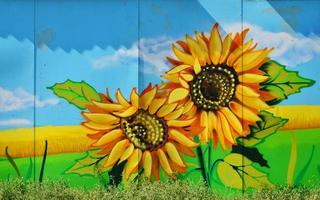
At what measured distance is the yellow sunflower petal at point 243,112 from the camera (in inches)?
299

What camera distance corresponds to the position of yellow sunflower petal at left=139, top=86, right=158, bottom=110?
7.68 metres

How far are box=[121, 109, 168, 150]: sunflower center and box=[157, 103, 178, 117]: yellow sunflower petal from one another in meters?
0.07

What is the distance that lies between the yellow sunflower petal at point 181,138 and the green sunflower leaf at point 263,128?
1.99ft

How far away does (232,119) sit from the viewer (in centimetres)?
763

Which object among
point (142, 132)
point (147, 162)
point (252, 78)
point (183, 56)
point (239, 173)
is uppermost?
point (183, 56)

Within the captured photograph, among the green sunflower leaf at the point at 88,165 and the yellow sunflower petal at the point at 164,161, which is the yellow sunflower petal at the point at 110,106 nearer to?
the green sunflower leaf at the point at 88,165

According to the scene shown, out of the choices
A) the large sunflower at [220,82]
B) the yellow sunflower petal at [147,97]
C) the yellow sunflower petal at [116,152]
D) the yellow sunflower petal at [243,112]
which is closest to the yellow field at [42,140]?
the yellow sunflower petal at [116,152]

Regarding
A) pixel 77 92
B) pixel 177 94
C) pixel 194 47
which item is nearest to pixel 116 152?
pixel 77 92

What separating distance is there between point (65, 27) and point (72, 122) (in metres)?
1.24

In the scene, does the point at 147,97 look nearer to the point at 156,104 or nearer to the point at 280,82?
the point at 156,104

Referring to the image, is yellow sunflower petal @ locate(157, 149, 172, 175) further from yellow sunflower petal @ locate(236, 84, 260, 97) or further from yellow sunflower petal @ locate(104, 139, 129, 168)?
yellow sunflower petal @ locate(236, 84, 260, 97)

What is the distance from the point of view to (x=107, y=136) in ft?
25.5

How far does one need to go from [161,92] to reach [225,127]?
926mm

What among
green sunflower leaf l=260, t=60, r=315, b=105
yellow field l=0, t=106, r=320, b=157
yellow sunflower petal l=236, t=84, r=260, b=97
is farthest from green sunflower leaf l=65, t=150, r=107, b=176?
green sunflower leaf l=260, t=60, r=315, b=105
